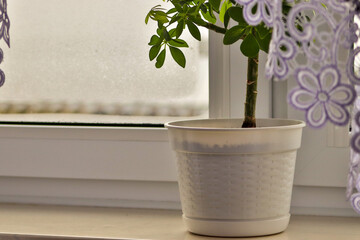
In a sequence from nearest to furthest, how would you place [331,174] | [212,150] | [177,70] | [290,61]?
1. [290,61]
2. [212,150]
3. [331,174]
4. [177,70]

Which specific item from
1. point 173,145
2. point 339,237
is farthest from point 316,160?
point 173,145

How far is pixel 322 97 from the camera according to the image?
0.66m

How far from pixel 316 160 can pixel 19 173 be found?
0.58 metres

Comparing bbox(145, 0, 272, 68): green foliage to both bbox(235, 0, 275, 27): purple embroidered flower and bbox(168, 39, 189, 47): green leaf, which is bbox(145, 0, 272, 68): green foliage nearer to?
bbox(168, 39, 189, 47): green leaf

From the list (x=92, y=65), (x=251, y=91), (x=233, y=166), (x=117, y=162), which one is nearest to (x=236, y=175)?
(x=233, y=166)

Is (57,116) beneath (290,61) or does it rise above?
beneath

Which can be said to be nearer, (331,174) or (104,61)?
(331,174)

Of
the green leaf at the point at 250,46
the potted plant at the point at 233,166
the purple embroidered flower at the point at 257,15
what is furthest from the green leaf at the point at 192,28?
the purple embroidered flower at the point at 257,15

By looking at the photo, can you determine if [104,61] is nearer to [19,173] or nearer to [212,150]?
[19,173]

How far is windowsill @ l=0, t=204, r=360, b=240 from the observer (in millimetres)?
983

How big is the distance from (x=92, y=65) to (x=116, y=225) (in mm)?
345

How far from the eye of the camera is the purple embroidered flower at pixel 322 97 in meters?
0.65

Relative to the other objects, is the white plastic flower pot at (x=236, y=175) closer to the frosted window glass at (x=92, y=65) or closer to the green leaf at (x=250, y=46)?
the green leaf at (x=250, y=46)

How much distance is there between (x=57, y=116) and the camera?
126 cm
